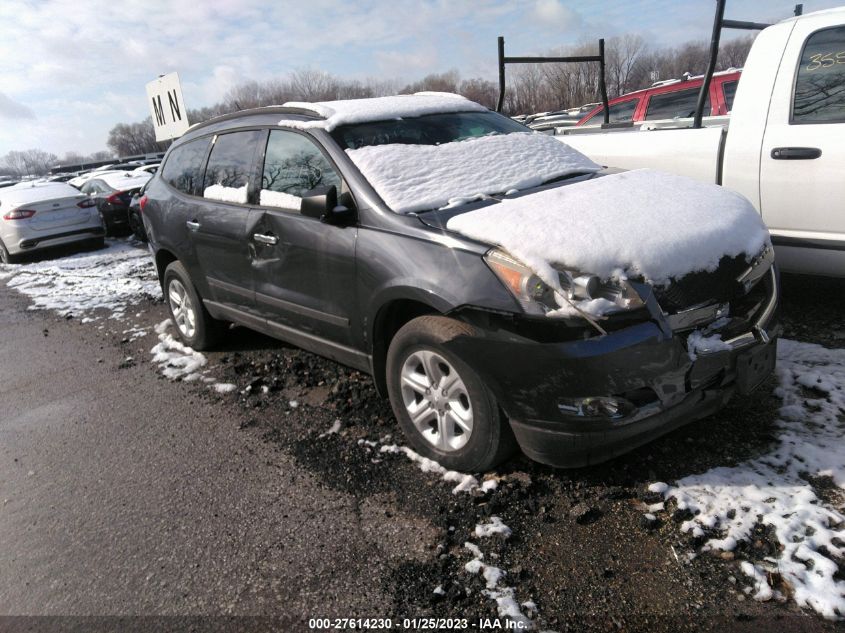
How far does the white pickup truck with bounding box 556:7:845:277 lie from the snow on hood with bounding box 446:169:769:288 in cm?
108

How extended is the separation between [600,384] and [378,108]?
2.39 meters

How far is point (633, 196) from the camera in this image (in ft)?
10.4

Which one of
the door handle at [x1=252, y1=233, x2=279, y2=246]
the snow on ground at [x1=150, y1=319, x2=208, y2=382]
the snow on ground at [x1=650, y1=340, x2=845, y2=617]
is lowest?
the snow on ground at [x1=150, y1=319, x2=208, y2=382]

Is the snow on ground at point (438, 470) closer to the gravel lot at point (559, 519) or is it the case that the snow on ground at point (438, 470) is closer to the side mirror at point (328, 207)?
the gravel lot at point (559, 519)

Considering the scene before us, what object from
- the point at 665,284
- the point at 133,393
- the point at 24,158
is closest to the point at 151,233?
the point at 133,393

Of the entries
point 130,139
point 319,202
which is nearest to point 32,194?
point 319,202

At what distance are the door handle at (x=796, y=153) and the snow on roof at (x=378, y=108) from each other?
197cm

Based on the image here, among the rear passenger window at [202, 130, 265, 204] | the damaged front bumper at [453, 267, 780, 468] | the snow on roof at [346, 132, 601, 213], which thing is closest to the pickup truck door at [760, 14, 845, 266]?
the snow on roof at [346, 132, 601, 213]

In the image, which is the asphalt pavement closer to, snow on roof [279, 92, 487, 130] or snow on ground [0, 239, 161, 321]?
snow on roof [279, 92, 487, 130]

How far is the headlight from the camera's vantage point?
2539mm

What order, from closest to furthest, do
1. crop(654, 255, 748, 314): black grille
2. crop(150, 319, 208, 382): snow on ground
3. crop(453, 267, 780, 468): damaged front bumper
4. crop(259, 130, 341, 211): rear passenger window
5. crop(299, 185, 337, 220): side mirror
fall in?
crop(453, 267, 780, 468): damaged front bumper, crop(654, 255, 748, 314): black grille, crop(299, 185, 337, 220): side mirror, crop(259, 130, 341, 211): rear passenger window, crop(150, 319, 208, 382): snow on ground

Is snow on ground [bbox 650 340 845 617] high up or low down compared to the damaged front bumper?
down

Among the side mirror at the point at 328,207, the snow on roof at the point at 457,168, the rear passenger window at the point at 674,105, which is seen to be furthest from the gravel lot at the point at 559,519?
the rear passenger window at the point at 674,105

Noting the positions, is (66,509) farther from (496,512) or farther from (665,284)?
(665,284)
